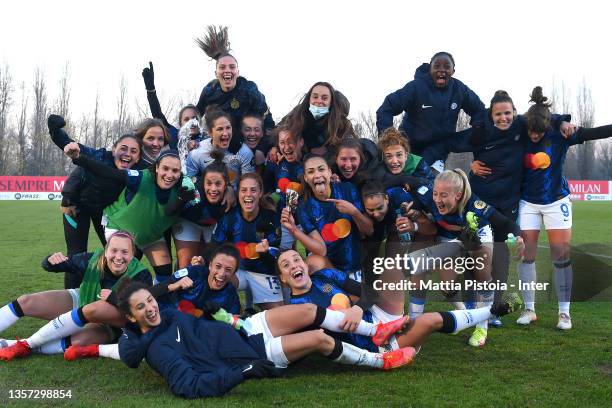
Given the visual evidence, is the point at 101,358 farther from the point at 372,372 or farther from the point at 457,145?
the point at 457,145

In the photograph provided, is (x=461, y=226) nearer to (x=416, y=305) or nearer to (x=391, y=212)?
(x=391, y=212)

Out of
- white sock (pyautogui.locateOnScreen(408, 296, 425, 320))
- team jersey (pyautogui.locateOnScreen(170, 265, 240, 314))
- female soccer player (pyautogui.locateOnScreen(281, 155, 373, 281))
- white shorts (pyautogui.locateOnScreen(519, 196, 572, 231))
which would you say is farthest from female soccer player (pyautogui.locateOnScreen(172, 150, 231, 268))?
white shorts (pyautogui.locateOnScreen(519, 196, 572, 231))

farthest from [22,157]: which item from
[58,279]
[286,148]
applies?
[286,148]

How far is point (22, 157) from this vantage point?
43.2 metres

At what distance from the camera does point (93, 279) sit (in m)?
4.42

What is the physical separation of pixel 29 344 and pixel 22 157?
43.0 metres

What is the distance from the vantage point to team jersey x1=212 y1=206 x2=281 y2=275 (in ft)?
16.0

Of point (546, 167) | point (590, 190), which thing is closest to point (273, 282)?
point (546, 167)

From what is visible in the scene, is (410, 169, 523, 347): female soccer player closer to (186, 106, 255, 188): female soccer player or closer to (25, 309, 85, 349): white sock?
(186, 106, 255, 188): female soccer player

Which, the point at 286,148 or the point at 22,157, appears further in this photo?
the point at 22,157

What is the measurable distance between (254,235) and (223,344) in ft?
4.42

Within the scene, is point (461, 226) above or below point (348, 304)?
above

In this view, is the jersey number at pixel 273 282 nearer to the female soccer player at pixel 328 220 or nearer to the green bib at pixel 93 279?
the female soccer player at pixel 328 220

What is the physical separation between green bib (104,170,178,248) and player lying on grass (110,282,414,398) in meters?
1.27
